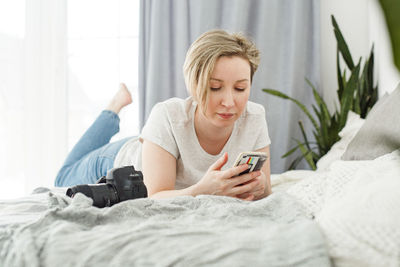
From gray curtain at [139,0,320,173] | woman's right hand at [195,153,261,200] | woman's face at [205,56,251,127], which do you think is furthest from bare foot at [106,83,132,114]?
woman's right hand at [195,153,261,200]

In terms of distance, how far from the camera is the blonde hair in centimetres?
139

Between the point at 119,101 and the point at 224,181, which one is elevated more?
the point at 119,101

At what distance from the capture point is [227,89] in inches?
55.7

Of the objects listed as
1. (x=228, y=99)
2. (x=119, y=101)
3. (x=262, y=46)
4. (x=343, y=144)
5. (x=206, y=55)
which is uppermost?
(x=262, y=46)

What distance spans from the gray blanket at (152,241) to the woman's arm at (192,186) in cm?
37

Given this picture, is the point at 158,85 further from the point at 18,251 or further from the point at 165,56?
the point at 18,251

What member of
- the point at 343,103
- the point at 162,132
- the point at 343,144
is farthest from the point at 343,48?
the point at 162,132

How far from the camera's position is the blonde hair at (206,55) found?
54.7 inches

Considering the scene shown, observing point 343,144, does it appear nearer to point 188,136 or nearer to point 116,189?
point 188,136

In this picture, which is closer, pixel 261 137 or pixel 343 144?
pixel 261 137

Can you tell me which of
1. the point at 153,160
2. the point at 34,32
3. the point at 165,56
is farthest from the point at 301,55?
the point at 34,32

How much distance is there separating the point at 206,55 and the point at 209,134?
311 millimetres

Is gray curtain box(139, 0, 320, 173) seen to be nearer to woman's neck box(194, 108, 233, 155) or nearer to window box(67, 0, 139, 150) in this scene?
window box(67, 0, 139, 150)

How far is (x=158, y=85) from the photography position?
114 inches
